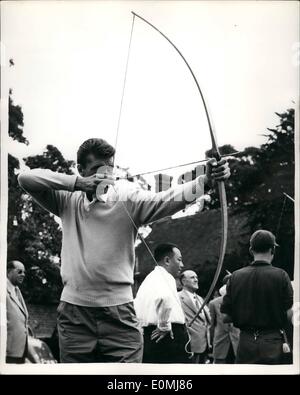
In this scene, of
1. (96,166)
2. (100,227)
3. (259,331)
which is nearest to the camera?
(100,227)

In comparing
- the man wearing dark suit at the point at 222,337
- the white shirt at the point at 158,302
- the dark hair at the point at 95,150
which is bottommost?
the man wearing dark suit at the point at 222,337

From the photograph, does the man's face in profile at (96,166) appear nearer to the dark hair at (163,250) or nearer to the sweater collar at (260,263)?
the dark hair at (163,250)

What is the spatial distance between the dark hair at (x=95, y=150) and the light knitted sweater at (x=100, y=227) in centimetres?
16

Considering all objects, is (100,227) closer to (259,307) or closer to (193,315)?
(193,315)

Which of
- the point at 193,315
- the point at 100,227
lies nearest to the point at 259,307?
the point at 193,315

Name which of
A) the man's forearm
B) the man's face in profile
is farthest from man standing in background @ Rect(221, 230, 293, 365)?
the man's forearm

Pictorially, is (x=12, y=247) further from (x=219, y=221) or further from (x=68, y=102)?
(x=219, y=221)

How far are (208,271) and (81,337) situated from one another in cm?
82

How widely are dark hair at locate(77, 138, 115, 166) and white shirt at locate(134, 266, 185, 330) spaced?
0.61 meters

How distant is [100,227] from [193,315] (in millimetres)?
694

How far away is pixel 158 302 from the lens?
3.06 m

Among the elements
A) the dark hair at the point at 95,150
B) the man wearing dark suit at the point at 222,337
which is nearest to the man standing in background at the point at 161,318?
the man wearing dark suit at the point at 222,337

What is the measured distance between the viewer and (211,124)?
10.1 feet

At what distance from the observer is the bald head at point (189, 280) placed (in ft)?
10.5
